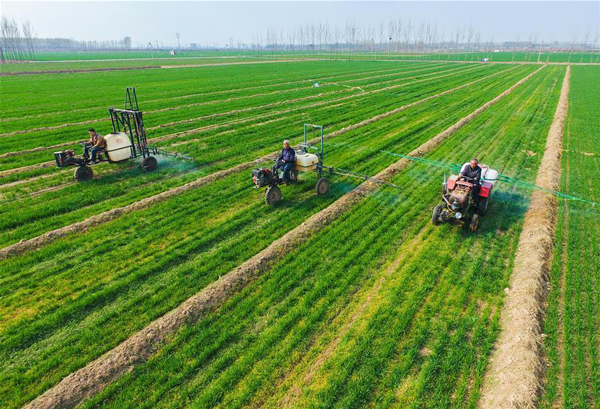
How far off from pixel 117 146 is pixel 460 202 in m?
11.7

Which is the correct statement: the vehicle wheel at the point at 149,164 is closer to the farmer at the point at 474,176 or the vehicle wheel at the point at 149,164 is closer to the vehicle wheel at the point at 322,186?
the vehicle wheel at the point at 322,186

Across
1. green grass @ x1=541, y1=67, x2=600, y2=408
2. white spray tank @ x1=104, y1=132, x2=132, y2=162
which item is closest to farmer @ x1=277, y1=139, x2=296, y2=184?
white spray tank @ x1=104, y1=132, x2=132, y2=162

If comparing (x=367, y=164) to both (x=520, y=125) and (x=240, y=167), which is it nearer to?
(x=240, y=167)

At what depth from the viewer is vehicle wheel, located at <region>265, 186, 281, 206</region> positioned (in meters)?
10.7

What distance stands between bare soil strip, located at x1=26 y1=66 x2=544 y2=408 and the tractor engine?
182 centimetres

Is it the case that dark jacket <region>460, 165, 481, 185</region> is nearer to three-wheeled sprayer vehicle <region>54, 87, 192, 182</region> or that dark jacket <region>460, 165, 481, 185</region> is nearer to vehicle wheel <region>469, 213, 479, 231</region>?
vehicle wheel <region>469, 213, 479, 231</region>

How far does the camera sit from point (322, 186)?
11516 mm

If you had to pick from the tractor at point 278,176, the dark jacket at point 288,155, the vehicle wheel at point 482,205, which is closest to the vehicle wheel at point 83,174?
the tractor at point 278,176

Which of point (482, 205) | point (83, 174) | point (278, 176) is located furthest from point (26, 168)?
point (482, 205)

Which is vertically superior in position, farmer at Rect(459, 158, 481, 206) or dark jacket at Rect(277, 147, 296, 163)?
dark jacket at Rect(277, 147, 296, 163)

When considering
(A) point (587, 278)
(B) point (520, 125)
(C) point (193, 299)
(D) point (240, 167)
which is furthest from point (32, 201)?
(B) point (520, 125)

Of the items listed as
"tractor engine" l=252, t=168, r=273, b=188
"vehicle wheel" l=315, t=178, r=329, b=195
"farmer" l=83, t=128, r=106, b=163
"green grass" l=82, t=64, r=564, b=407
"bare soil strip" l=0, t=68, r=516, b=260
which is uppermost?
"farmer" l=83, t=128, r=106, b=163

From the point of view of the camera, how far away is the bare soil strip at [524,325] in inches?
199

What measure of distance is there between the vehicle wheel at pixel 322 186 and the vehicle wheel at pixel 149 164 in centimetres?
654
